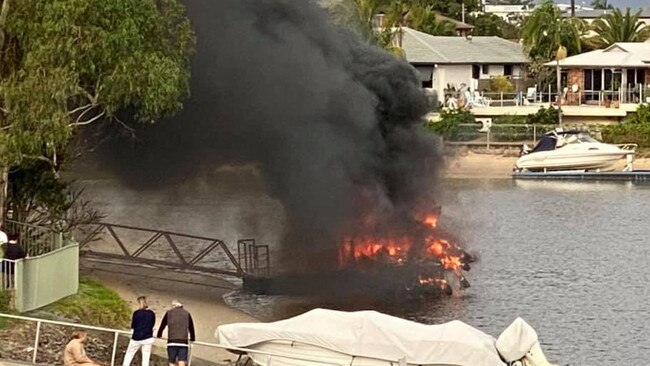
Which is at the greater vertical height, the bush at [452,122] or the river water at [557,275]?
the bush at [452,122]

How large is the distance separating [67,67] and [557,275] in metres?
22.5

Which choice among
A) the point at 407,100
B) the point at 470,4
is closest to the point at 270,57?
the point at 407,100

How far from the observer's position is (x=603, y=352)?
122 ft

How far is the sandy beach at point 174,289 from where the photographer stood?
37.7m

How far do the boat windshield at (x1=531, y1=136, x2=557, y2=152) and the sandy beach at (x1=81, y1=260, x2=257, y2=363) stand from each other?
4812cm

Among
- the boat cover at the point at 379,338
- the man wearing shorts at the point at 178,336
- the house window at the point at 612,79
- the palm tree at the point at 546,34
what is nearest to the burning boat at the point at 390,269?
the boat cover at the point at 379,338

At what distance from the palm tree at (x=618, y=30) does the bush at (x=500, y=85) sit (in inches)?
681

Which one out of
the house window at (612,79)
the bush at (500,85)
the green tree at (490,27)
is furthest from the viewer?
the green tree at (490,27)

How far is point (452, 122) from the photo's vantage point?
9306 cm

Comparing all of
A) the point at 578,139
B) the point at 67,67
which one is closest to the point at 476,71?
the point at 578,139

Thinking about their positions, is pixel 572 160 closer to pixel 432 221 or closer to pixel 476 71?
pixel 476 71

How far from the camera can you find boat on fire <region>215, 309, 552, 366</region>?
2794 centimetres

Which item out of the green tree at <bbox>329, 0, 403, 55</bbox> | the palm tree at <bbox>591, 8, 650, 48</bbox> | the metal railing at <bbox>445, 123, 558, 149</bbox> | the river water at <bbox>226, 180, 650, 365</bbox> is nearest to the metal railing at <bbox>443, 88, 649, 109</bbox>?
the metal railing at <bbox>445, 123, 558, 149</bbox>

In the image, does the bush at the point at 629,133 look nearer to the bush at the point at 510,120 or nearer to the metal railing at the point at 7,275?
the bush at the point at 510,120
